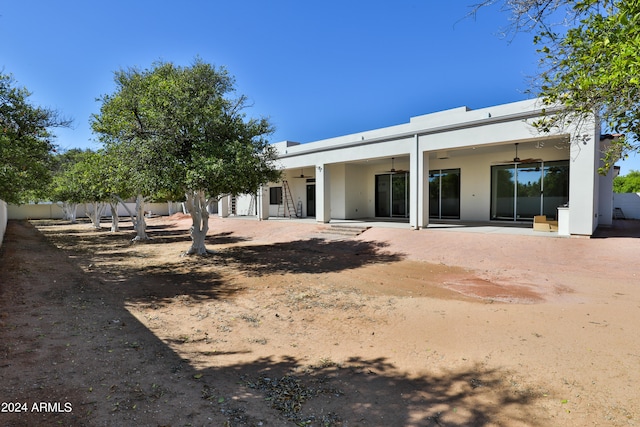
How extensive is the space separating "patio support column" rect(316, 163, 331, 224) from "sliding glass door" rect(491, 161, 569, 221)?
7860mm

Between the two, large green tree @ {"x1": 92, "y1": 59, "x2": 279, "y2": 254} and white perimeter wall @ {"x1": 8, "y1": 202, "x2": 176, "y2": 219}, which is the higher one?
large green tree @ {"x1": 92, "y1": 59, "x2": 279, "y2": 254}

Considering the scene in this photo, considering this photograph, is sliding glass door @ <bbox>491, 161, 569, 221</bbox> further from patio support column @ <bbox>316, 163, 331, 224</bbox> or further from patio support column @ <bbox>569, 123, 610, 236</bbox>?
patio support column @ <bbox>316, 163, 331, 224</bbox>

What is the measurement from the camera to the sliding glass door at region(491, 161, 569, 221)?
Result: 47.5ft

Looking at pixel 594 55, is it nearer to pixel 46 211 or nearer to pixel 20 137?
pixel 20 137

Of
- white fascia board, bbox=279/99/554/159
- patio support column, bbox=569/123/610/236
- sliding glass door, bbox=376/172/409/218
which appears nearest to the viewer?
patio support column, bbox=569/123/610/236

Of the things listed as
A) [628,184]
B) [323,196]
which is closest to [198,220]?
[323,196]

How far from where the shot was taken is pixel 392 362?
13.5 ft

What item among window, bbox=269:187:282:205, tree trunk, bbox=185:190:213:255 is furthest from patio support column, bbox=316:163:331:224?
window, bbox=269:187:282:205

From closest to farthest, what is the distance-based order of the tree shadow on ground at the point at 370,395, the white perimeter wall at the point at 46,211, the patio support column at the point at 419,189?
the tree shadow on ground at the point at 370,395 < the patio support column at the point at 419,189 < the white perimeter wall at the point at 46,211

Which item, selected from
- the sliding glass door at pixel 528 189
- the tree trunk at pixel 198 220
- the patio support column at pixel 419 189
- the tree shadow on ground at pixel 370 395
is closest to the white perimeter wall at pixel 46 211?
the tree trunk at pixel 198 220

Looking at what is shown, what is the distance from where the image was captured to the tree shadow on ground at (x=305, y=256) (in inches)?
400

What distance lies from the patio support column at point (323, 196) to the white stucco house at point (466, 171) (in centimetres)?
5

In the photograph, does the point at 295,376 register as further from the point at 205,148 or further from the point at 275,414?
the point at 205,148

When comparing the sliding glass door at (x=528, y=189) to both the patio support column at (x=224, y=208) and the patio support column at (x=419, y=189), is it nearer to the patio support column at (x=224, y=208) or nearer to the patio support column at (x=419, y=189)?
the patio support column at (x=419, y=189)
